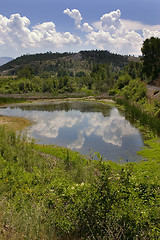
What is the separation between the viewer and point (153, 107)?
124 ft

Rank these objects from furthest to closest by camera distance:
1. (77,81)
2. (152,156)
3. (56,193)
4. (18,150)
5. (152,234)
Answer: (77,81) → (152,156) → (18,150) → (56,193) → (152,234)

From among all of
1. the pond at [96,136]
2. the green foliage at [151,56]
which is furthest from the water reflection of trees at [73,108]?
the green foliage at [151,56]

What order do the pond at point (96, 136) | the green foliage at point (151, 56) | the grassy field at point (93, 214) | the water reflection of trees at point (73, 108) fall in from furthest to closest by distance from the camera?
the green foliage at point (151, 56) < the water reflection of trees at point (73, 108) < the pond at point (96, 136) < the grassy field at point (93, 214)

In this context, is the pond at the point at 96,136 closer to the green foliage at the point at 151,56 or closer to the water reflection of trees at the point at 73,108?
the water reflection of trees at the point at 73,108

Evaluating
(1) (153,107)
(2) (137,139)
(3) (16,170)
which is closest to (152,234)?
(3) (16,170)

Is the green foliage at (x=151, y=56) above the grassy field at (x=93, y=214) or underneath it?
above

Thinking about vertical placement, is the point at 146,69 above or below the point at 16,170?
above

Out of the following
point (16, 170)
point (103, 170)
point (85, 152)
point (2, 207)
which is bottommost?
point (85, 152)

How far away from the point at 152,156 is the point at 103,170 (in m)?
15.5

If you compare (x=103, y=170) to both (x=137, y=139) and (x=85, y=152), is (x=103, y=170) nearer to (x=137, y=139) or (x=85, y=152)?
(x=85, y=152)

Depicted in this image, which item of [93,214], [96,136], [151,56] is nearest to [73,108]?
[96,136]

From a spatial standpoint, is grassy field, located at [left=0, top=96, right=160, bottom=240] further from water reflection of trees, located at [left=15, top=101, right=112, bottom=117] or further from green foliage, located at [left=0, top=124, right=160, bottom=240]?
water reflection of trees, located at [left=15, top=101, right=112, bottom=117]

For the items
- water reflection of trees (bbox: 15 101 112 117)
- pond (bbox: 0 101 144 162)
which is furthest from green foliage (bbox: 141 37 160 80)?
pond (bbox: 0 101 144 162)

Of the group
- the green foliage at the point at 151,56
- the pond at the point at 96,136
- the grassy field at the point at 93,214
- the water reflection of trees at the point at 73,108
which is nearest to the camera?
the grassy field at the point at 93,214
